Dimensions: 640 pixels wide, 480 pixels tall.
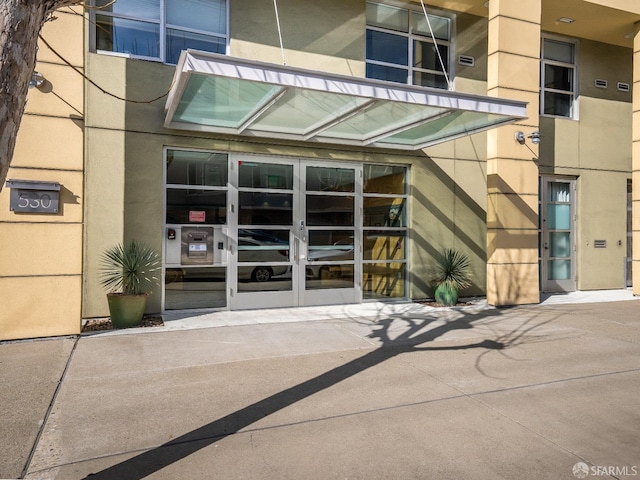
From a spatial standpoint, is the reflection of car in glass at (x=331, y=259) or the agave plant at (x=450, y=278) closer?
the reflection of car in glass at (x=331, y=259)

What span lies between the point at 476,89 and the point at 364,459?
971 cm

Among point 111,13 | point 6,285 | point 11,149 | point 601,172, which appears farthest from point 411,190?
point 11,149

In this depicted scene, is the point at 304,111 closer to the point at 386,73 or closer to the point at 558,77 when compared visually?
the point at 386,73

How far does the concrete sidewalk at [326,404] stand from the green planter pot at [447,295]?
93.7 inches

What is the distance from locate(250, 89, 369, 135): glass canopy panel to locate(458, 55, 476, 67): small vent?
445cm

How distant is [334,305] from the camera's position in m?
9.70

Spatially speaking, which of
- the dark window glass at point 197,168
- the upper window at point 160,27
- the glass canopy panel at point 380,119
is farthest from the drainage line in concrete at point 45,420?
the upper window at point 160,27

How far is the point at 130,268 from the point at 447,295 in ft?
19.9

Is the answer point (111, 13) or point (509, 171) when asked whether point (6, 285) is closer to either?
point (111, 13)

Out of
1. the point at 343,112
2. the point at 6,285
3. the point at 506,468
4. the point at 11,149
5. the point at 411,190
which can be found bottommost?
the point at 506,468

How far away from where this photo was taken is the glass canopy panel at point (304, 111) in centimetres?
667

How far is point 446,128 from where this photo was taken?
8.48m

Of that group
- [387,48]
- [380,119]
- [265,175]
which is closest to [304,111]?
[380,119]

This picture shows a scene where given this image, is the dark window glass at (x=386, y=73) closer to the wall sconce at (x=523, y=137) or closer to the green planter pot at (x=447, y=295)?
the wall sconce at (x=523, y=137)
